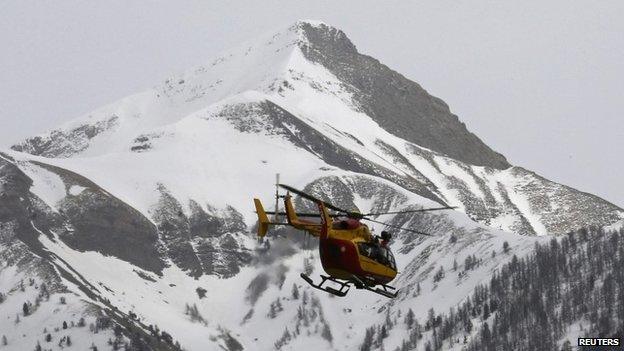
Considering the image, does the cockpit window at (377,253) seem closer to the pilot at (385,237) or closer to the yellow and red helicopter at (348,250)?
the yellow and red helicopter at (348,250)

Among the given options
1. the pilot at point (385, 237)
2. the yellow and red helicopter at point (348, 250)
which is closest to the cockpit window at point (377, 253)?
the yellow and red helicopter at point (348, 250)

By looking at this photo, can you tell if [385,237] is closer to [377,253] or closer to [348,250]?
[377,253]

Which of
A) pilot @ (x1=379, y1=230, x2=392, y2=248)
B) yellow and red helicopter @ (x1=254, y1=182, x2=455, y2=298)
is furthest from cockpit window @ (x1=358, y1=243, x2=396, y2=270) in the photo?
pilot @ (x1=379, y1=230, x2=392, y2=248)

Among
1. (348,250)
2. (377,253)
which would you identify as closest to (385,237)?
(377,253)

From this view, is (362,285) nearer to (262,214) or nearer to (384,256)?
(384,256)

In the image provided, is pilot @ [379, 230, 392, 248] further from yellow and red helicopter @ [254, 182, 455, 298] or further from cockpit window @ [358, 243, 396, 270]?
cockpit window @ [358, 243, 396, 270]

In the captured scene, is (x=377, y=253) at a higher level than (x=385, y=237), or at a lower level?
lower

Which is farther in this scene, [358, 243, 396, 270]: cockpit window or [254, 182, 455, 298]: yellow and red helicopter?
[358, 243, 396, 270]: cockpit window

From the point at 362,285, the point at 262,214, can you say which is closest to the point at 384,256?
the point at 362,285

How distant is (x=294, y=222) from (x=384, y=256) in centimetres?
657

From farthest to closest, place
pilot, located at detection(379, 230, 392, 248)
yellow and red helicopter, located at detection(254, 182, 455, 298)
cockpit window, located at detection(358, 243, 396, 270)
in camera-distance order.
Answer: pilot, located at detection(379, 230, 392, 248) < cockpit window, located at detection(358, 243, 396, 270) < yellow and red helicopter, located at detection(254, 182, 455, 298)

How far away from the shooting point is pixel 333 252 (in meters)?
93.5

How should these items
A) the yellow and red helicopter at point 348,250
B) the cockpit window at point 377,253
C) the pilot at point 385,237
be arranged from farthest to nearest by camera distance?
the pilot at point 385,237 < the cockpit window at point 377,253 < the yellow and red helicopter at point 348,250

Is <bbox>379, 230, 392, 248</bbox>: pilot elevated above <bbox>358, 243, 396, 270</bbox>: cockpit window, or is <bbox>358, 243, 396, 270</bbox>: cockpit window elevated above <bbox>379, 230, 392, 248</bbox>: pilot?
<bbox>379, 230, 392, 248</bbox>: pilot
